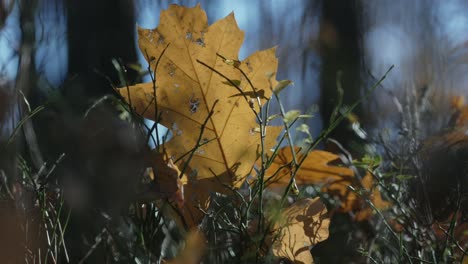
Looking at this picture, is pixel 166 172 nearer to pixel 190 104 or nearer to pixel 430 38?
pixel 190 104

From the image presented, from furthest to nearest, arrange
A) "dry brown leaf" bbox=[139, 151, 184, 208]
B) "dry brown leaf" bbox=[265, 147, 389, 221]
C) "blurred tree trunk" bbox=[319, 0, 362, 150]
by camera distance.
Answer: "blurred tree trunk" bbox=[319, 0, 362, 150] < "dry brown leaf" bbox=[265, 147, 389, 221] < "dry brown leaf" bbox=[139, 151, 184, 208]

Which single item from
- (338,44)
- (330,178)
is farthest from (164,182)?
(338,44)

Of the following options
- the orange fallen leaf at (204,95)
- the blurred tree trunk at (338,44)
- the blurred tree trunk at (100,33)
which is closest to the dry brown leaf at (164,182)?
the orange fallen leaf at (204,95)

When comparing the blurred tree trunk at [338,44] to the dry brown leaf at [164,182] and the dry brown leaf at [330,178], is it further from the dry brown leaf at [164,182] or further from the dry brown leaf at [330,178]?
the dry brown leaf at [164,182]

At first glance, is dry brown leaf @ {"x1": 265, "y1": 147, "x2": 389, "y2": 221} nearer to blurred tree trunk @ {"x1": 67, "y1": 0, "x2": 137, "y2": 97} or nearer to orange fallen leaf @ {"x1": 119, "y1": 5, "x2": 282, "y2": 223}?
orange fallen leaf @ {"x1": 119, "y1": 5, "x2": 282, "y2": 223}

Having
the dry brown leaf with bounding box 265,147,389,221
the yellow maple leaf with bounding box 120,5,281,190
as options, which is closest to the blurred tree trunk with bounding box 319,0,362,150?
the dry brown leaf with bounding box 265,147,389,221
